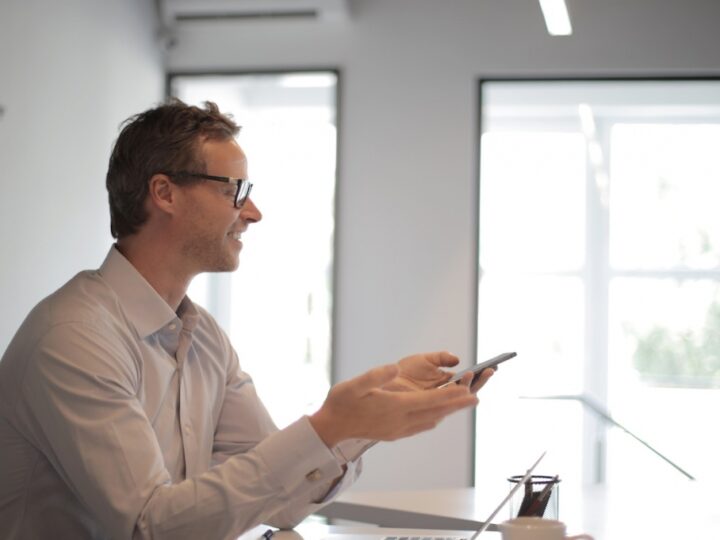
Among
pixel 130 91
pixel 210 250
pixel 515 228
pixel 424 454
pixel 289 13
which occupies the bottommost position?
pixel 424 454

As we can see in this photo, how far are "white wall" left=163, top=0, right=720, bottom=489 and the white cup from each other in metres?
3.61

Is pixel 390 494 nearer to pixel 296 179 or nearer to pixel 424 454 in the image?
pixel 424 454

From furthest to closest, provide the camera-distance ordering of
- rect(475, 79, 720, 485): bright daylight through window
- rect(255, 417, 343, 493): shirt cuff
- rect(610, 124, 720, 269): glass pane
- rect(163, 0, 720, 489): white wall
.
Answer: rect(610, 124, 720, 269): glass pane < rect(475, 79, 720, 485): bright daylight through window < rect(163, 0, 720, 489): white wall < rect(255, 417, 343, 493): shirt cuff

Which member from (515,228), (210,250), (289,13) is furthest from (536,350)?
(210,250)

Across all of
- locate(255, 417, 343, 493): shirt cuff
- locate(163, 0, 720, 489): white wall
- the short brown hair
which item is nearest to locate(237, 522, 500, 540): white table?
locate(255, 417, 343, 493): shirt cuff

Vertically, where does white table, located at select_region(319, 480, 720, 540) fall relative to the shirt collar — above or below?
below

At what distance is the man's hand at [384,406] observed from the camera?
1.41 m

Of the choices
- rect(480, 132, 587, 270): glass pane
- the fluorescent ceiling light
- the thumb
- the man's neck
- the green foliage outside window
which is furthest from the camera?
rect(480, 132, 587, 270): glass pane

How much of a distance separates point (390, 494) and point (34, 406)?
1235mm

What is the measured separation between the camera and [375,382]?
141cm

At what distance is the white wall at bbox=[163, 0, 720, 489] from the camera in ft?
16.8

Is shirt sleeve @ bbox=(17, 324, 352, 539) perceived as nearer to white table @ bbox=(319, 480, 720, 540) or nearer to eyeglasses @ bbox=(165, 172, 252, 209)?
eyeglasses @ bbox=(165, 172, 252, 209)

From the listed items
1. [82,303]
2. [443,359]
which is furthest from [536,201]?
[82,303]

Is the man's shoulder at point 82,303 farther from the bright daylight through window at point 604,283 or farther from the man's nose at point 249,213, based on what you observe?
the bright daylight through window at point 604,283
